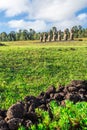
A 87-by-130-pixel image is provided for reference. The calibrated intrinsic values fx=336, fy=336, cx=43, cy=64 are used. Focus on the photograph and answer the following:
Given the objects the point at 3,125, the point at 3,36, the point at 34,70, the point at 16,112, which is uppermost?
the point at 16,112

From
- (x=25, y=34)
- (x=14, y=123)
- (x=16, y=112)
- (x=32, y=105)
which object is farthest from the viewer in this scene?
(x=25, y=34)

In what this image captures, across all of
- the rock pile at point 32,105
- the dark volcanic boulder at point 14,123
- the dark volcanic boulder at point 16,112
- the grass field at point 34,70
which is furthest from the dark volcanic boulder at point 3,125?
the grass field at point 34,70

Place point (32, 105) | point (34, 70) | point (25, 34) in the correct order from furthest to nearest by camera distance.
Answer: point (25, 34) < point (34, 70) < point (32, 105)

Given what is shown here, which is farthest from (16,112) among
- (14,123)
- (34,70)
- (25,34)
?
(25,34)

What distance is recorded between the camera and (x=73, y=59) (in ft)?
91.0

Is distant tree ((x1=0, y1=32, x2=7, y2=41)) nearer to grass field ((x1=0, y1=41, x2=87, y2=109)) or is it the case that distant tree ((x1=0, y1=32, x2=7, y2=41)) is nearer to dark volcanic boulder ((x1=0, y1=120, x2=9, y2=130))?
grass field ((x1=0, y1=41, x2=87, y2=109))

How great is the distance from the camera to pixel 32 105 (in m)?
11.2

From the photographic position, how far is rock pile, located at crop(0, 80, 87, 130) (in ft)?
32.1

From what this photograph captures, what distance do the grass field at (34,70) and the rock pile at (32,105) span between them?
11.8 feet

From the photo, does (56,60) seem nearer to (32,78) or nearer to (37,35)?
(32,78)

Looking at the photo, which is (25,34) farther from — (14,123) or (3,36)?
(14,123)

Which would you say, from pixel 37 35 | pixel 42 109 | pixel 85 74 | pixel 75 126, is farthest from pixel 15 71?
pixel 37 35

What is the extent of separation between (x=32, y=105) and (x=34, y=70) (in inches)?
470

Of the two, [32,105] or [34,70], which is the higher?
[32,105]
